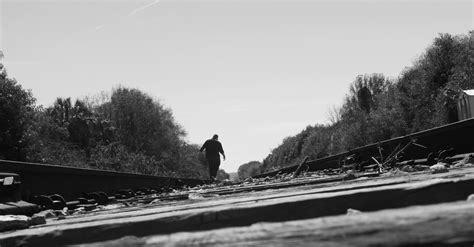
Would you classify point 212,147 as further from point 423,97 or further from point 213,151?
point 423,97

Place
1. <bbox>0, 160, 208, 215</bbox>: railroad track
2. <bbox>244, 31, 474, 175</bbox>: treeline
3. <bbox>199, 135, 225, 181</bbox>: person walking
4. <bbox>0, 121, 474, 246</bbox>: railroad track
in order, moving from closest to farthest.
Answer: <bbox>0, 121, 474, 246</bbox>: railroad track, <bbox>0, 160, 208, 215</bbox>: railroad track, <bbox>199, 135, 225, 181</bbox>: person walking, <bbox>244, 31, 474, 175</bbox>: treeline

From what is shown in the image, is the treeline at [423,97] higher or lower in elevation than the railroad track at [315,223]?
higher

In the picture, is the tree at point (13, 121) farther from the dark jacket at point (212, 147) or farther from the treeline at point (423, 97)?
the treeline at point (423, 97)

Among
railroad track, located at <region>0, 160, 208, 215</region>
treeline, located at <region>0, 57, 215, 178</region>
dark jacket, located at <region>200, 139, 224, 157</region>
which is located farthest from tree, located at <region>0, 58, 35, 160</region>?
railroad track, located at <region>0, 160, 208, 215</region>

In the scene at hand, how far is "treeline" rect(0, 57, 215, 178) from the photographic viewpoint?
2645 cm

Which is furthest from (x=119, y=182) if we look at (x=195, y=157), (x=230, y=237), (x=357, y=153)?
(x=195, y=157)

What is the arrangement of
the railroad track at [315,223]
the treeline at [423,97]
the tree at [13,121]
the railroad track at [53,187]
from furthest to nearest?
the treeline at [423,97], the tree at [13,121], the railroad track at [53,187], the railroad track at [315,223]

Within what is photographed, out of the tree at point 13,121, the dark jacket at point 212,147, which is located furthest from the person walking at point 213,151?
the tree at point 13,121

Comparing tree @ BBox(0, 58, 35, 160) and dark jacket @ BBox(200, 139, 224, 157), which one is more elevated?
tree @ BBox(0, 58, 35, 160)

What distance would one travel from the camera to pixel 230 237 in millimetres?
1568

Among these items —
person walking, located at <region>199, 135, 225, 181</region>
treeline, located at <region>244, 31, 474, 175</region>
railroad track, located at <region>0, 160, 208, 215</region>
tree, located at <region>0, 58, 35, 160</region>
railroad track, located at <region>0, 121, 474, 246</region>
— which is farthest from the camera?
treeline, located at <region>244, 31, 474, 175</region>

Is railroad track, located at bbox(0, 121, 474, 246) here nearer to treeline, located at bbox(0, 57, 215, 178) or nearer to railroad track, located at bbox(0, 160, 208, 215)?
railroad track, located at bbox(0, 160, 208, 215)

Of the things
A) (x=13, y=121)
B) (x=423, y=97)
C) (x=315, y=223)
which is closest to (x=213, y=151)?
(x=13, y=121)

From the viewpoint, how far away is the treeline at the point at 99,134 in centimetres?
2645
